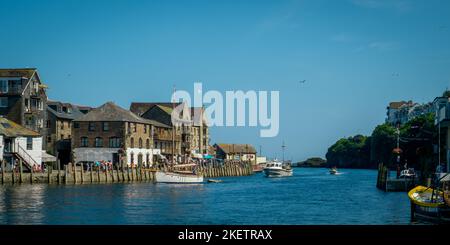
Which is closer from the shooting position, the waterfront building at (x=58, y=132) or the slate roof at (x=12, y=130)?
the slate roof at (x=12, y=130)

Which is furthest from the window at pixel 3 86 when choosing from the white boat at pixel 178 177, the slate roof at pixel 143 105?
the slate roof at pixel 143 105

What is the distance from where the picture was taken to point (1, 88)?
290 ft

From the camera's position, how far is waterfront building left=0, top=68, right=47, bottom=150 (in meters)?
88.4

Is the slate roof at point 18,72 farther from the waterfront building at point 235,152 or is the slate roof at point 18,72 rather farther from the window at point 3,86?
the waterfront building at point 235,152

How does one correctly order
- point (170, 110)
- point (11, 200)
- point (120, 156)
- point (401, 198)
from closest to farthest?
point (11, 200) < point (401, 198) < point (120, 156) < point (170, 110)

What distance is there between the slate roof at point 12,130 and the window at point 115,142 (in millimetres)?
15053

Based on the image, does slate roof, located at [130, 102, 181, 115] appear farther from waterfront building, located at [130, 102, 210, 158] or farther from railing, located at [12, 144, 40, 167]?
railing, located at [12, 144, 40, 167]

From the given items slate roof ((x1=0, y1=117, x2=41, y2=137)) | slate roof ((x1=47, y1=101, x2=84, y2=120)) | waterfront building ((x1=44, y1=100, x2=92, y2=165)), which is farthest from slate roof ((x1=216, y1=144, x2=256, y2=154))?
slate roof ((x1=0, y1=117, x2=41, y2=137))

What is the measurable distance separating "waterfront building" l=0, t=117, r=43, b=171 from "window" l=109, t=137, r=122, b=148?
43.9 feet

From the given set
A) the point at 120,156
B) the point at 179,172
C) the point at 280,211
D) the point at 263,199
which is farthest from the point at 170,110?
the point at 280,211

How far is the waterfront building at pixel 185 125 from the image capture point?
115000 mm
